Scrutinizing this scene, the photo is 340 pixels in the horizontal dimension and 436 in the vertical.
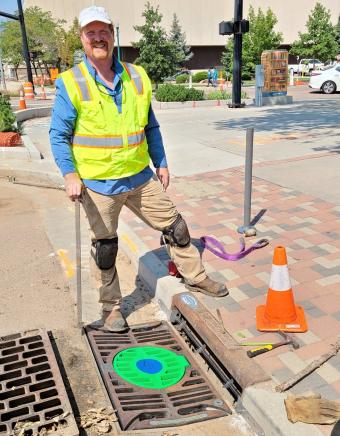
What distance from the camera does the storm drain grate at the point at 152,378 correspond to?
2.58 meters

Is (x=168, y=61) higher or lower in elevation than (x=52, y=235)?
higher

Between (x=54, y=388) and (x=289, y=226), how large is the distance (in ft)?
9.94

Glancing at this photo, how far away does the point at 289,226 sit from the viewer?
193 inches

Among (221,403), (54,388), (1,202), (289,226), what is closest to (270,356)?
(221,403)

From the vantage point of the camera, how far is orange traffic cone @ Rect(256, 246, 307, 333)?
3.09 m

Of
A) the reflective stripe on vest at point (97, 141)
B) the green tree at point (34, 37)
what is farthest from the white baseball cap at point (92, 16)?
the green tree at point (34, 37)

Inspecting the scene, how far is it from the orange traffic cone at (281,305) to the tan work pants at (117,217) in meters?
0.66

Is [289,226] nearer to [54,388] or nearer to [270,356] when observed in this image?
[270,356]

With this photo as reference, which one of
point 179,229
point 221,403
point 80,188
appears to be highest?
point 80,188

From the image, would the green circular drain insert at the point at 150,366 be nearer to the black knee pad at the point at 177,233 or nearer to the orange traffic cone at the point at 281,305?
the orange traffic cone at the point at 281,305

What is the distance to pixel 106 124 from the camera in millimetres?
2963

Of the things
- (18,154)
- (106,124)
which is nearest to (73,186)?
(106,124)

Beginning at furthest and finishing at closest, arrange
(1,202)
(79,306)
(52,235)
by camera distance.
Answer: (1,202) → (52,235) → (79,306)

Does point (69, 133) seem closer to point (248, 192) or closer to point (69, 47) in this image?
point (248, 192)
